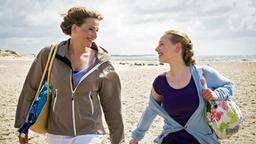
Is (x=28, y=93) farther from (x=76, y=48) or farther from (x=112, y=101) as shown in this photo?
(x=112, y=101)

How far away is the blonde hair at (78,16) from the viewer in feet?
14.7

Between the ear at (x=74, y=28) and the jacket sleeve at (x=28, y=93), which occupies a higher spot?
the ear at (x=74, y=28)

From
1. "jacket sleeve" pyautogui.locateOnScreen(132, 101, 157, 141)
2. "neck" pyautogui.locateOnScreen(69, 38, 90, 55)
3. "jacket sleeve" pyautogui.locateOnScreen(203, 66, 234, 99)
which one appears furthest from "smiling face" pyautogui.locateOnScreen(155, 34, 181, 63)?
"neck" pyautogui.locateOnScreen(69, 38, 90, 55)


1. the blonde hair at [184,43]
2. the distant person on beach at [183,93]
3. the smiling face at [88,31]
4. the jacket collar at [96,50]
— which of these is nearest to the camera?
the distant person on beach at [183,93]

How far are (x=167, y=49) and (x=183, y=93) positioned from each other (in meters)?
0.48

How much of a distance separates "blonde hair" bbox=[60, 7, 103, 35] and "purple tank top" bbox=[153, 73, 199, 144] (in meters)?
1.07

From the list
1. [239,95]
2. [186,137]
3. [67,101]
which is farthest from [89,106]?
[239,95]

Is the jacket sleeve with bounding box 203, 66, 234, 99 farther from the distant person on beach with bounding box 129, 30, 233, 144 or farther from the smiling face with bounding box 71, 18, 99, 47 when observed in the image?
the smiling face with bounding box 71, 18, 99, 47

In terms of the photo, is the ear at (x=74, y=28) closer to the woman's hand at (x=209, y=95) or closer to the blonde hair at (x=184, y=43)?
the blonde hair at (x=184, y=43)

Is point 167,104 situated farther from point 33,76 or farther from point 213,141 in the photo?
point 33,76

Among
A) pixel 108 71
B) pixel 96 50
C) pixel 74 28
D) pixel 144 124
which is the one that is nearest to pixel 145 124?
pixel 144 124

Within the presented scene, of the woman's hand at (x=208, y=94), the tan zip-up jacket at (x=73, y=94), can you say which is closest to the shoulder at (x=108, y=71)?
the tan zip-up jacket at (x=73, y=94)

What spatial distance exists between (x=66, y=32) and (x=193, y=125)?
1.71 metres

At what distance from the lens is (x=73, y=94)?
14.3 feet
